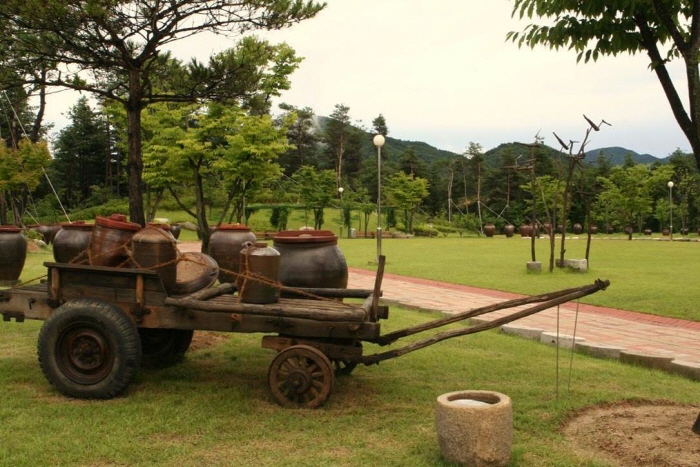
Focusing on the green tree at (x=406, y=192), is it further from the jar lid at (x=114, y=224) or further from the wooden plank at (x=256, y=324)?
the wooden plank at (x=256, y=324)

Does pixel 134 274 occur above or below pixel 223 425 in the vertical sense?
above

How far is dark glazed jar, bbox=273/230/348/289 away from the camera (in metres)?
5.85

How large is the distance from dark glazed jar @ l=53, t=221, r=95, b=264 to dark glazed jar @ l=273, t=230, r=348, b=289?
5.57 ft

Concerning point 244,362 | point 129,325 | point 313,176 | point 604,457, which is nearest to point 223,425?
point 129,325

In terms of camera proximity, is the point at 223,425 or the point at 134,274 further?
the point at 134,274

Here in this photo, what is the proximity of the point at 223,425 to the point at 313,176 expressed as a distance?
35144 millimetres

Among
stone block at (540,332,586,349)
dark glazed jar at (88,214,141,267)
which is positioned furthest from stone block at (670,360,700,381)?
dark glazed jar at (88,214,141,267)

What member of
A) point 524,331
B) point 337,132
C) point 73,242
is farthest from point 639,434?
point 337,132

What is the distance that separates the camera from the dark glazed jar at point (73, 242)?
217 inches

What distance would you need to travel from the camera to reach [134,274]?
180 inches

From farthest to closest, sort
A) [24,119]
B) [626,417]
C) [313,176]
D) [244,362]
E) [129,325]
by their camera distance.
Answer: [24,119], [313,176], [244,362], [129,325], [626,417]

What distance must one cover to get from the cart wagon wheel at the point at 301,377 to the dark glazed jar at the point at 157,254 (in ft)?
3.49

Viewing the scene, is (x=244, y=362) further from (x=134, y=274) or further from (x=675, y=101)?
(x=675, y=101)

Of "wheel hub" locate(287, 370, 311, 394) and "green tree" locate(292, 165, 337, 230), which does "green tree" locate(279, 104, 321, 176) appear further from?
"wheel hub" locate(287, 370, 311, 394)
